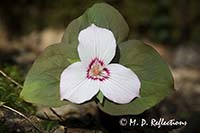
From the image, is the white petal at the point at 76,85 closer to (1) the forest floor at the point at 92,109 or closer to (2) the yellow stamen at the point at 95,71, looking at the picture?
(2) the yellow stamen at the point at 95,71

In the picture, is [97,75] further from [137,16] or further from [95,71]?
[137,16]

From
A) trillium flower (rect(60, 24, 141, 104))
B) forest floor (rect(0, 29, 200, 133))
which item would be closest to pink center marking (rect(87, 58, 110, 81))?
trillium flower (rect(60, 24, 141, 104))

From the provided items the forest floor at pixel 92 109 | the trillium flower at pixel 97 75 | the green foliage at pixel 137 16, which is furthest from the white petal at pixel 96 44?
the green foliage at pixel 137 16

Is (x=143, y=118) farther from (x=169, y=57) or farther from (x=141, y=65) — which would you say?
(x=169, y=57)

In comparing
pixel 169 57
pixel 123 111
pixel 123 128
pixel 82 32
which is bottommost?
pixel 169 57

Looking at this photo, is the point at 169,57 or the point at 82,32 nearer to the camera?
the point at 82,32

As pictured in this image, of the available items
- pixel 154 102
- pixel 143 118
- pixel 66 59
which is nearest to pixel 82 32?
pixel 66 59
